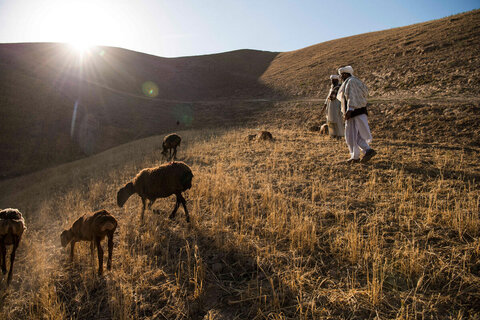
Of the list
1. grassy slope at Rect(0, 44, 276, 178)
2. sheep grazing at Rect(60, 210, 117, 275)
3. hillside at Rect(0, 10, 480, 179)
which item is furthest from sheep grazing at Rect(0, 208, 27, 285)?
grassy slope at Rect(0, 44, 276, 178)

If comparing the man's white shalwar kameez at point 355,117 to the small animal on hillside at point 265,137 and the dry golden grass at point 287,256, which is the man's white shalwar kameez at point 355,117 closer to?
the dry golden grass at point 287,256

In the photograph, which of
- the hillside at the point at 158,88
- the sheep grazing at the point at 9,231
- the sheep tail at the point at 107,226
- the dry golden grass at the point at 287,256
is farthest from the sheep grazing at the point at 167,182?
the hillside at the point at 158,88

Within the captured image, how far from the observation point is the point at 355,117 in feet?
24.1

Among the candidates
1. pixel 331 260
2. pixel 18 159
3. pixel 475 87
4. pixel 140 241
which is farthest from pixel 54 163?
pixel 475 87

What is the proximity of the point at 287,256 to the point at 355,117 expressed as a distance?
213 inches

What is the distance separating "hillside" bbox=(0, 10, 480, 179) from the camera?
21953 mm

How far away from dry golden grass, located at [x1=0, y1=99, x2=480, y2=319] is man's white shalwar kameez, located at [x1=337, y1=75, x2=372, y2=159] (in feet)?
3.34

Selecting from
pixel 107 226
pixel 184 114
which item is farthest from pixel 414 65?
pixel 107 226

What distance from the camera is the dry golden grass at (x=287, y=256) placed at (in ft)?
8.96

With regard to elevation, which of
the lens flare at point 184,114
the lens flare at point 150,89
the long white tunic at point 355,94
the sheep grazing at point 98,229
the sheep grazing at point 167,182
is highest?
the lens flare at point 150,89

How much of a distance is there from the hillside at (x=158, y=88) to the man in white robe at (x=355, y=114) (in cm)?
1155

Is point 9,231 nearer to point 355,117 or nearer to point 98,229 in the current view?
point 98,229

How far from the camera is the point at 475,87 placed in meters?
16.6

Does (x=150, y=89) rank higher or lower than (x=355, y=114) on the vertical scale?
higher
